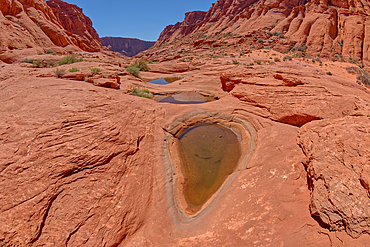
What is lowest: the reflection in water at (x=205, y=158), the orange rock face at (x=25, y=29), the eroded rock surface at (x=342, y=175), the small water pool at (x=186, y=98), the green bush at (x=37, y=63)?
the reflection in water at (x=205, y=158)

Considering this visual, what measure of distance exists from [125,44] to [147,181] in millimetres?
143163

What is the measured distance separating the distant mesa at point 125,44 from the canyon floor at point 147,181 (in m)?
131

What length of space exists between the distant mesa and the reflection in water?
131116 mm

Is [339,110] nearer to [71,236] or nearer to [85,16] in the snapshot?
[71,236]

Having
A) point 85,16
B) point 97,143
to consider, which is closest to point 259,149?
point 97,143

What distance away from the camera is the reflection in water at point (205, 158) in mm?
5164

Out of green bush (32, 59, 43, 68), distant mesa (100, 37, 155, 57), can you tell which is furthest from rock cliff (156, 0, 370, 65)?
distant mesa (100, 37, 155, 57)

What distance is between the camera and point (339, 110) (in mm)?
6066

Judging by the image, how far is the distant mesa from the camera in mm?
116562

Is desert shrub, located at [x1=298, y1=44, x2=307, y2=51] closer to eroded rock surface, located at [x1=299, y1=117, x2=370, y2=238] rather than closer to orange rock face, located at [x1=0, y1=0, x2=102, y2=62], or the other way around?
eroded rock surface, located at [x1=299, y1=117, x2=370, y2=238]

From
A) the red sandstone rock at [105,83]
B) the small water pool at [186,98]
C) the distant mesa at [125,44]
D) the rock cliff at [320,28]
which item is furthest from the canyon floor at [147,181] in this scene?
the distant mesa at [125,44]

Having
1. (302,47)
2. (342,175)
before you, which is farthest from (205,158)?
(302,47)

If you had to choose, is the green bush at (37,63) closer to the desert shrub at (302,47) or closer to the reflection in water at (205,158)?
the reflection in water at (205,158)

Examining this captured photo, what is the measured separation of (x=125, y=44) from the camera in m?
123
